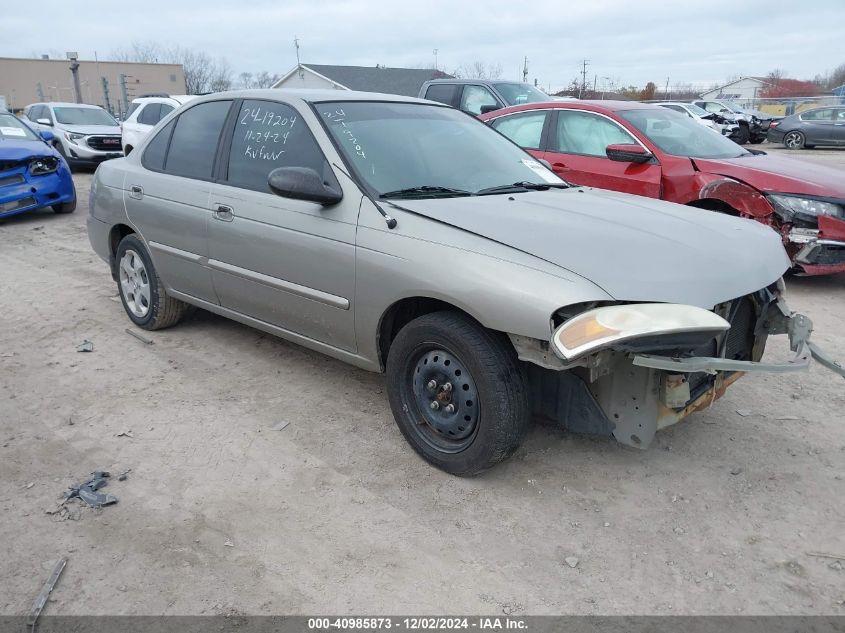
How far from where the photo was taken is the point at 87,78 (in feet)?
188

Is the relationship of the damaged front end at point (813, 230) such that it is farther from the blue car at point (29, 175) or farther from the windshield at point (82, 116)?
the windshield at point (82, 116)

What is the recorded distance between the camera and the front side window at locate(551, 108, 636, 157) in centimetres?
664

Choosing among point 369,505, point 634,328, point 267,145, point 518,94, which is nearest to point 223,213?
point 267,145

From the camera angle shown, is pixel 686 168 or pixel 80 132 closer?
pixel 686 168

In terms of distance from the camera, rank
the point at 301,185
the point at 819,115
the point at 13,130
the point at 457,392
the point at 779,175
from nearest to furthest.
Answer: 1. the point at 457,392
2. the point at 301,185
3. the point at 779,175
4. the point at 13,130
5. the point at 819,115

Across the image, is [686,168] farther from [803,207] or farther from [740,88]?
[740,88]

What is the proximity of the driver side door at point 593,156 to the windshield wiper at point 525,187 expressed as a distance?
2427 millimetres

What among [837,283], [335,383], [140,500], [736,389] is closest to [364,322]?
[335,383]

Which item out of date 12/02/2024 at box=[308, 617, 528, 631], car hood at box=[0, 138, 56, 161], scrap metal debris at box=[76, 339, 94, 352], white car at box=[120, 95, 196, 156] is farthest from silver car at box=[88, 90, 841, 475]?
white car at box=[120, 95, 196, 156]

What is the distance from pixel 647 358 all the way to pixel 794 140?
75.5 feet

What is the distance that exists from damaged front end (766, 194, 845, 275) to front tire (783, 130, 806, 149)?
18.6 metres

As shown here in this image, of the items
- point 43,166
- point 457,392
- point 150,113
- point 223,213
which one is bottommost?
point 457,392

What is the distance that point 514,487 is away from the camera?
316cm

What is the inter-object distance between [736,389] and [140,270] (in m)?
4.27
